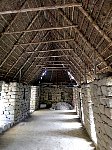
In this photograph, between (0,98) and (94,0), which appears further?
(0,98)

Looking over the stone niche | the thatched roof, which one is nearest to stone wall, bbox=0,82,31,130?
the thatched roof

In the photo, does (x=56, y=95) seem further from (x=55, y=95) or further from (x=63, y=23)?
(x=63, y=23)

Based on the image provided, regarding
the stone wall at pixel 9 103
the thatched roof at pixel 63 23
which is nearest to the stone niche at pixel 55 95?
the stone wall at pixel 9 103

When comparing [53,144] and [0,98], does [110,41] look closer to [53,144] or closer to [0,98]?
[53,144]

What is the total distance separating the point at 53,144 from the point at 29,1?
4.49m

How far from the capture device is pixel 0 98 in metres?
8.48

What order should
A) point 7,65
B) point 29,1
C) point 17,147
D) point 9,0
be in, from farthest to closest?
point 7,65 < point 17,147 < point 29,1 < point 9,0

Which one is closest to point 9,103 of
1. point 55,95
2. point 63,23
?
point 63,23

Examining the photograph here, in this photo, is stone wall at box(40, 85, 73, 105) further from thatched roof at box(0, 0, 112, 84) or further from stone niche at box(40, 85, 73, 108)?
thatched roof at box(0, 0, 112, 84)

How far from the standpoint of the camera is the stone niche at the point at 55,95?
17375 millimetres

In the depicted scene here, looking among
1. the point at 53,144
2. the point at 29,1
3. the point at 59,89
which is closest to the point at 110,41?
the point at 29,1

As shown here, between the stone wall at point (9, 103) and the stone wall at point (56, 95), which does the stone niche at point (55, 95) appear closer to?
the stone wall at point (56, 95)

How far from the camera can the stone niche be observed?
684 inches

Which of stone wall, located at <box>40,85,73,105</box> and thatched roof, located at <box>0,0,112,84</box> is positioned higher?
thatched roof, located at <box>0,0,112,84</box>
